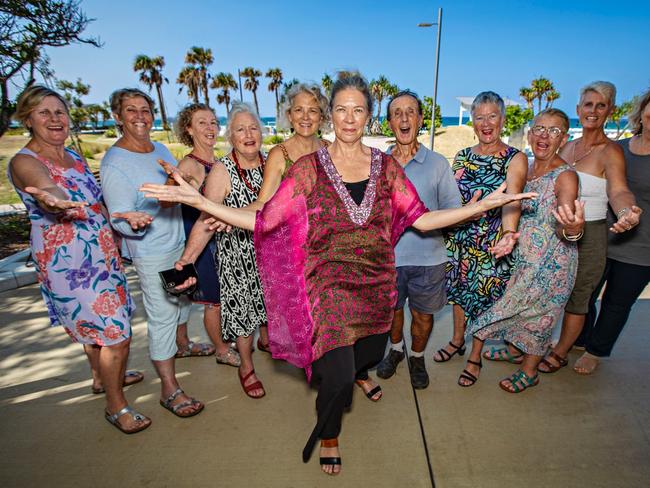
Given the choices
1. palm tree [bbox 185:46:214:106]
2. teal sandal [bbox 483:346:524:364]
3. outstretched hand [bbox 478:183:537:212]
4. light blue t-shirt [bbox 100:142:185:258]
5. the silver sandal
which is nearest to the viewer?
outstretched hand [bbox 478:183:537:212]

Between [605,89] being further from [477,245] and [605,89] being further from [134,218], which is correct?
[134,218]

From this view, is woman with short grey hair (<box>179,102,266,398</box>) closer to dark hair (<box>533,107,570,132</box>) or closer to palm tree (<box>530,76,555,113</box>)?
dark hair (<box>533,107,570,132</box>)

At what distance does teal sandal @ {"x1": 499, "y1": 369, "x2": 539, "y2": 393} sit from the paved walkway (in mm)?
48

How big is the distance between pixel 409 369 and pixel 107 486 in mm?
2122

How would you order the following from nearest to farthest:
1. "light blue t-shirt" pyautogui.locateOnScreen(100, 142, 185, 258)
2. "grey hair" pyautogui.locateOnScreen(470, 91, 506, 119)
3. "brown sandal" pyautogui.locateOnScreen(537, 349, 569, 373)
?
"light blue t-shirt" pyautogui.locateOnScreen(100, 142, 185, 258)
"grey hair" pyautogui.locateOnScreen(470, 91, 506, 119)
"brown sandal" pyautogui.locateOnScreen(537, 349, 569, 373)

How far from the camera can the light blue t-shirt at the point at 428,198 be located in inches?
107

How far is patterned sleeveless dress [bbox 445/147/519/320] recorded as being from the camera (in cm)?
280

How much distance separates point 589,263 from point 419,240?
50.2 inches

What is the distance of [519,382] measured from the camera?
281 centimetres

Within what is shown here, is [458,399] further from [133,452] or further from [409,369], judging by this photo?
[133,452]

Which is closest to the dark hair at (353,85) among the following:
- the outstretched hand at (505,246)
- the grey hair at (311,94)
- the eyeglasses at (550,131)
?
the grey hair at (311,94)

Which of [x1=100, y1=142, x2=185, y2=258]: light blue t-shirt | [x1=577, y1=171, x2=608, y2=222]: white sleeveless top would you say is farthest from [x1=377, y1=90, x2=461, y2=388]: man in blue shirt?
[x1=100, y1=142, x2=185, y2=258]: light blue t-shirt

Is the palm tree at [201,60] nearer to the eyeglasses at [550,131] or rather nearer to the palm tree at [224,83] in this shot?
the palm tree at [224,83]

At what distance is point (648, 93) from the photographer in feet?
9.01
